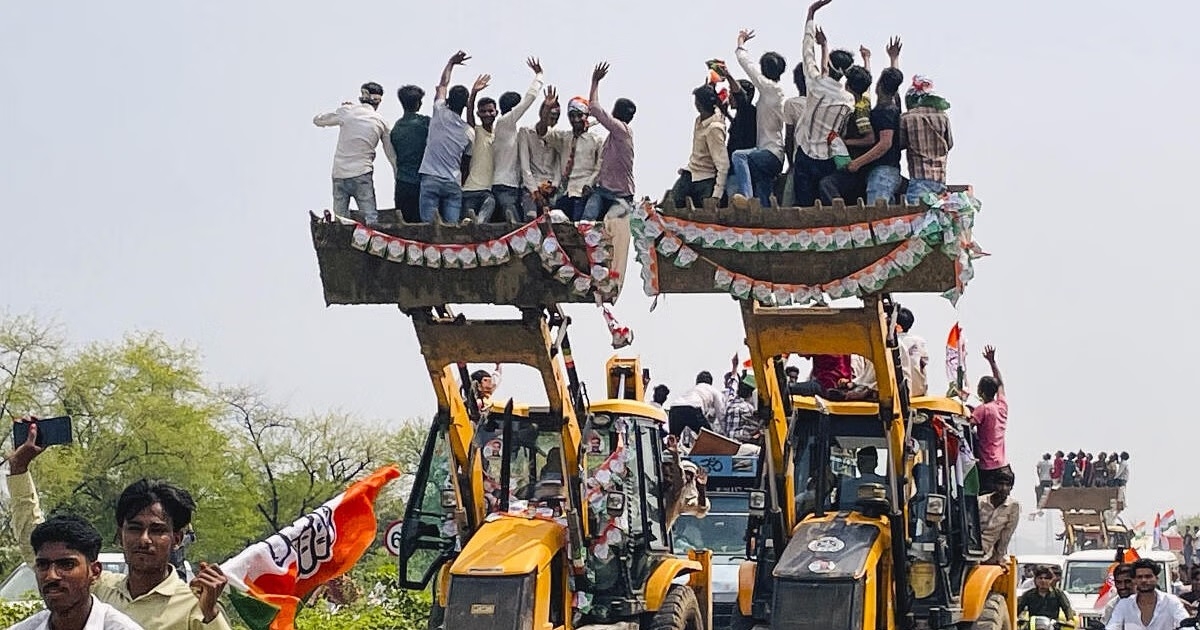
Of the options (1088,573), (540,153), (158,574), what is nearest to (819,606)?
(540,153)

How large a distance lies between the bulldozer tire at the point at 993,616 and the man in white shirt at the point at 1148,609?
2.09m

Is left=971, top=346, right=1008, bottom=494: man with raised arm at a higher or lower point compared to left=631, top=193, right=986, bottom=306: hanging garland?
lower

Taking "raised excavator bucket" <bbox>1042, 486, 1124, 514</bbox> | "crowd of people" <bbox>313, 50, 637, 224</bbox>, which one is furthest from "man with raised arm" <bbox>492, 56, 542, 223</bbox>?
"raised excavator bucket" <bbox>1042, 486, 1124, 514</bbox>

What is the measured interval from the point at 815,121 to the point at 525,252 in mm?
2122

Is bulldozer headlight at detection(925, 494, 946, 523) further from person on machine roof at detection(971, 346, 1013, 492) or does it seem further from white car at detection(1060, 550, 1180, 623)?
white car at detection(1060, 550, 1180, 623)

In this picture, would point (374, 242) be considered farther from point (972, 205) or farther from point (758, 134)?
point (972, 205)

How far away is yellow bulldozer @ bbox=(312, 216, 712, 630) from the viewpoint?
42.7ft

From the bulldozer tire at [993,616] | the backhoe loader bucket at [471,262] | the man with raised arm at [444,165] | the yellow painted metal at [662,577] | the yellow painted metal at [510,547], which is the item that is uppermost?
the man with raised arm at [444,165]

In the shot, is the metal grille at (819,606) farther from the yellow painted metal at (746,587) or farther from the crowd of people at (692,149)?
the crowd of people at (692,149)

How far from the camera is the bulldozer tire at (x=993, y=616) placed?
1434 cm

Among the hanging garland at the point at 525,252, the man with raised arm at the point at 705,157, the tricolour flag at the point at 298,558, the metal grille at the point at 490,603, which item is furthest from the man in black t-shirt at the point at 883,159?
the tricolour flag at the point at 298,558

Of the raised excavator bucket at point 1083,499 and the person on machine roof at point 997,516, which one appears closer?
the person on machine roof at point 997,516

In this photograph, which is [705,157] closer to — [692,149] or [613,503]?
[692,149]

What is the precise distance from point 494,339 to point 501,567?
4.96 feet
